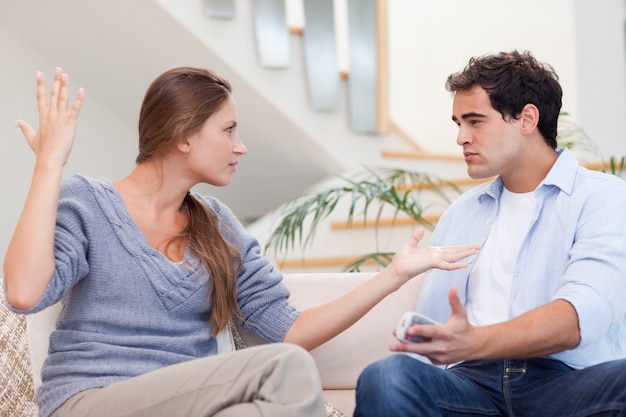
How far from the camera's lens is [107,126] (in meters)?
4.64

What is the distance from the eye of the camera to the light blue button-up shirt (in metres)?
1.68

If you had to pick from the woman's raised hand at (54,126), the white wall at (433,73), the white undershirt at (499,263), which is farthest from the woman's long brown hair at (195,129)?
the white wall at (433,73)

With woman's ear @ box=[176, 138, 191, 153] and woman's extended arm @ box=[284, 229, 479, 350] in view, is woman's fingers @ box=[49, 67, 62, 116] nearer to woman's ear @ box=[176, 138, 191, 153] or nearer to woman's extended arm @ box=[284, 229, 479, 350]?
woman's ear @ box=[176, 138, 191, 153]

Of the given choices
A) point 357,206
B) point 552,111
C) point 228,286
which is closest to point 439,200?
point 357,206

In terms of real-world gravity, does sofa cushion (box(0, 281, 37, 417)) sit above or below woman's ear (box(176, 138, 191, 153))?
below

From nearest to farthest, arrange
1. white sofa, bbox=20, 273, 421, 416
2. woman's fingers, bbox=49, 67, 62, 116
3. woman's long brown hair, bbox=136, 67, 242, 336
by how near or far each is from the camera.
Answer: woman's fingers, bbox=49, 67, 62, 116 → woman's long brown hair, bbox=136, 67, 242, 336 → white sofa, bbox=20, 273, 421, 416

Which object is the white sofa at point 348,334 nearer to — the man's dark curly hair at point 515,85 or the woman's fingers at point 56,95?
the man's dark curly hair at point 515,85

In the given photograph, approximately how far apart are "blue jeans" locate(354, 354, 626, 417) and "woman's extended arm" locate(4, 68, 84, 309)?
632 mm

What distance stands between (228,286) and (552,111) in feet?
2.86

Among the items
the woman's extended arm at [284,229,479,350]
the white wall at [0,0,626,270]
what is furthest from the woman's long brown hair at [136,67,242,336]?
the white wall at [0,0,626,270]

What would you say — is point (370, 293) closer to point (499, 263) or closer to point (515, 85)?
point (499, 263)

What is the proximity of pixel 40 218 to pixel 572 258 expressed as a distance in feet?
3.44

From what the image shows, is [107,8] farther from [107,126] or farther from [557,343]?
[557,343]

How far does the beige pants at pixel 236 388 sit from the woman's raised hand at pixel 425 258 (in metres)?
0.35
